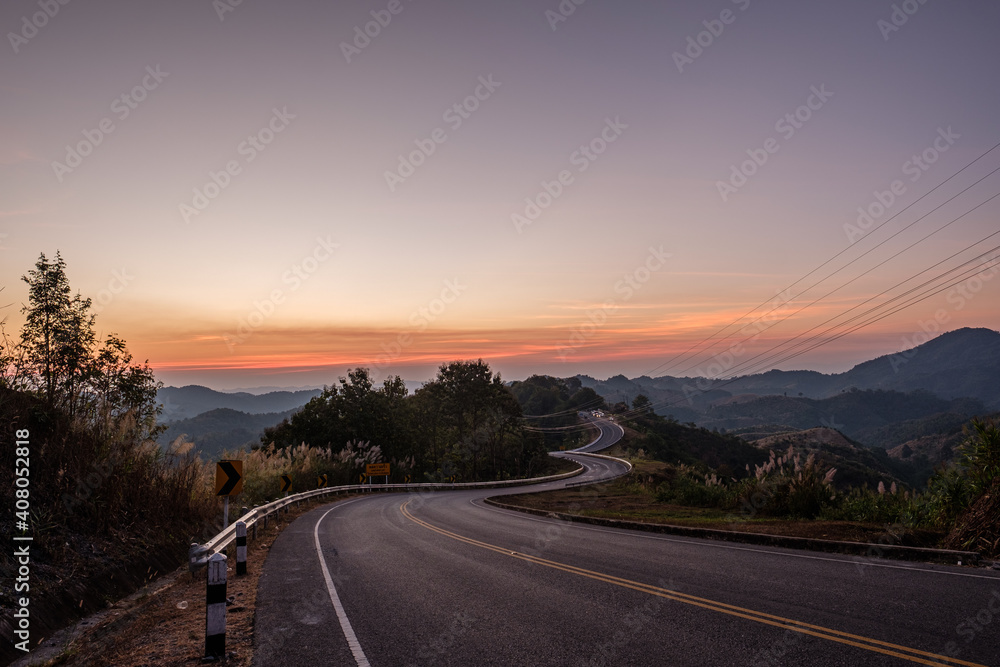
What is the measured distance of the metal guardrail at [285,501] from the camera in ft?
24.0

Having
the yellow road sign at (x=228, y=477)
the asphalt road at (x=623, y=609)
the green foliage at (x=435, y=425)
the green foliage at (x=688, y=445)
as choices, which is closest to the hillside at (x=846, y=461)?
the green foliage at (x=688, y=445)

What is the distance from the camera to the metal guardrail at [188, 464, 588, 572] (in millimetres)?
7316

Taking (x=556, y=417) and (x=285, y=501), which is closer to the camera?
(x=285, y=501)

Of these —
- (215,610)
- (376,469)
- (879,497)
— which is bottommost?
(376,469)

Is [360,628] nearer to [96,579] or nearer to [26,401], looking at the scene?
[96,579]

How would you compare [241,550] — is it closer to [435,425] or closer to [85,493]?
[85,493]

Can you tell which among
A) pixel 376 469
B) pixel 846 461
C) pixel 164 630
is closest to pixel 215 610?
pixel 164 630

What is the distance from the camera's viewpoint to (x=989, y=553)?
372 inches

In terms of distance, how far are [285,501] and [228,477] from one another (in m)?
10.2

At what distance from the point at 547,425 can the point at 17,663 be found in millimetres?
158008

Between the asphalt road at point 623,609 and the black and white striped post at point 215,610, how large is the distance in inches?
19.0

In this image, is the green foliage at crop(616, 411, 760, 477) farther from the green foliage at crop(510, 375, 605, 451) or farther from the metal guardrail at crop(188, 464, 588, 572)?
the metal guardrail at crop(188, 464, 588, 572)

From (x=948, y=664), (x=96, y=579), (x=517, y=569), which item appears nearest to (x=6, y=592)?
(x=96, y=579)

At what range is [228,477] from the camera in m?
12.6
